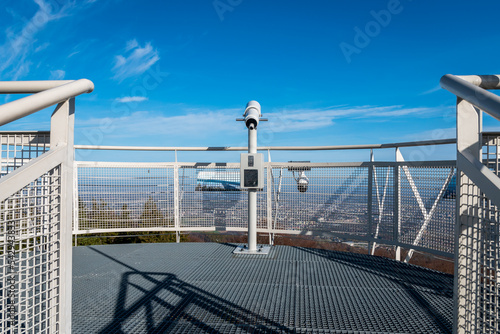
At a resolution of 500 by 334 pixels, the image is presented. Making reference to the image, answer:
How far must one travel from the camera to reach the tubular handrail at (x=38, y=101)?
3.78 feet

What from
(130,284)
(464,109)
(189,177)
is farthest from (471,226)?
(189,177)

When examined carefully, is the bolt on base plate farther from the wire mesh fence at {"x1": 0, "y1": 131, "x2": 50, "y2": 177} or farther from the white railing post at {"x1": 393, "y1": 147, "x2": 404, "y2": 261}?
the wire mesh fence at {"x1": 0, "y1": 131, "x2": 50, "y2": 177}

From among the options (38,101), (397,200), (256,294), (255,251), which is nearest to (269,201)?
(255,251)

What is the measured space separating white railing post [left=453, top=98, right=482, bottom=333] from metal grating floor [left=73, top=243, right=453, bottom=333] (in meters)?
1.03

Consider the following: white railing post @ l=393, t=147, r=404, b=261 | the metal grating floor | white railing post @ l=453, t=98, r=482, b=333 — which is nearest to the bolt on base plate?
the metal grating floor

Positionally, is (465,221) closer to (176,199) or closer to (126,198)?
(176,199)

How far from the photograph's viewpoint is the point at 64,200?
1509mm

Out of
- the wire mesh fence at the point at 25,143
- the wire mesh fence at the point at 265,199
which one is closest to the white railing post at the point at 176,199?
the wire mesh fence at the point at 265,199

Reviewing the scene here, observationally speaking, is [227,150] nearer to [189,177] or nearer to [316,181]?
[189,177]

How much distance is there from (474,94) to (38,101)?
1704 mm

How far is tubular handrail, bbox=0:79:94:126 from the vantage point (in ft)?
3.78

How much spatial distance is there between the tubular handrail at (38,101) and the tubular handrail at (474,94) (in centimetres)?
169

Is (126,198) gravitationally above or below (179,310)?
above

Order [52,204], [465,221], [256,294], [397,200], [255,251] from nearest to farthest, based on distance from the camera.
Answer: [52,204]
[465,221]
[256,294]
[397,200]
[255,251]
